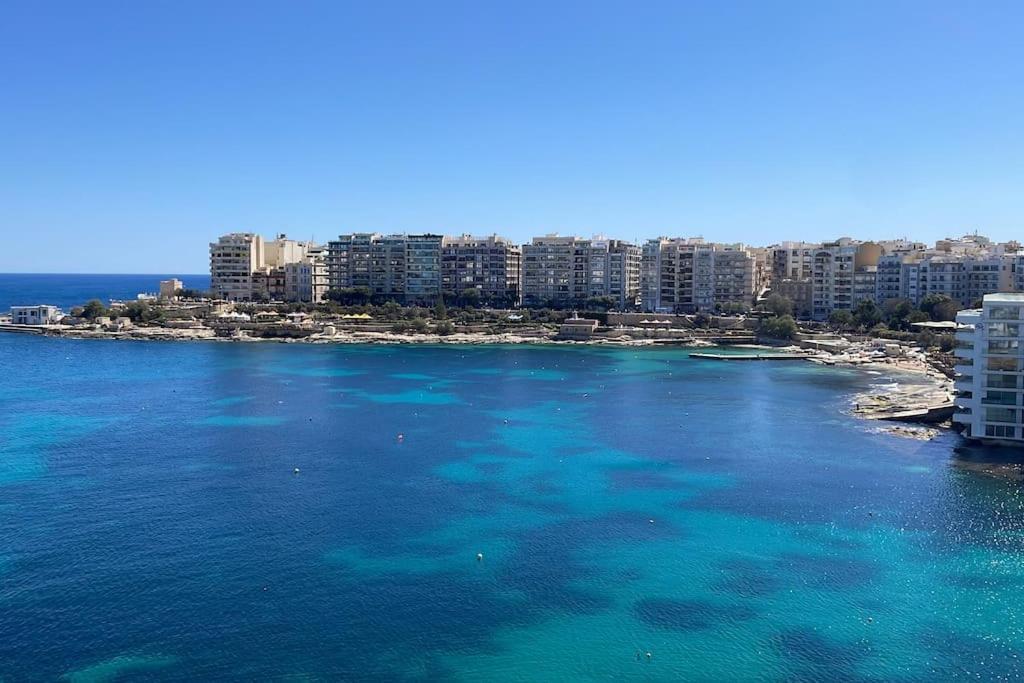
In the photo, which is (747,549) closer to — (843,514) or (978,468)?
(843,514)

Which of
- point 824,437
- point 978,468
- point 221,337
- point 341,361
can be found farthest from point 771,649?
point 221,337

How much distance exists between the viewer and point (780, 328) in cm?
7375

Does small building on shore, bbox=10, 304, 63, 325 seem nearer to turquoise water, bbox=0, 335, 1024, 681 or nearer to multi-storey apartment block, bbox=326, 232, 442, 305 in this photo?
multi-storey apartment block, bbox=326, 232, 442, 305

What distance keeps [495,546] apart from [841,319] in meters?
61.7

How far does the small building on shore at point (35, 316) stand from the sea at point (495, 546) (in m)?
46.0

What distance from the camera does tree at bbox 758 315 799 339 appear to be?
73.6 m

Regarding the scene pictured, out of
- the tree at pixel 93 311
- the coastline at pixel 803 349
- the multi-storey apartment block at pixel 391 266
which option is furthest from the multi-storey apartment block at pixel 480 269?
the tree at pixel 93 311

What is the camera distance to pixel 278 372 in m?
55.5

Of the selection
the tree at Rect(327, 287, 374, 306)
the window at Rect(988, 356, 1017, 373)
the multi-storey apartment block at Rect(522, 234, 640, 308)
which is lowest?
the window at Rect(988, 356, 1017, 373)

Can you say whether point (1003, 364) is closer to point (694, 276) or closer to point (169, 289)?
point (694, 276)

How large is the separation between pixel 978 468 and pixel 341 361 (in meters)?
42.8

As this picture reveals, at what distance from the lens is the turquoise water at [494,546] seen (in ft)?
55.5

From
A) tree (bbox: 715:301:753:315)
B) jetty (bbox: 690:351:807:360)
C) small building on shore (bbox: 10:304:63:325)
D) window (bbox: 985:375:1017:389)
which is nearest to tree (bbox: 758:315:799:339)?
jetty (bbox: 690:351:807:360)

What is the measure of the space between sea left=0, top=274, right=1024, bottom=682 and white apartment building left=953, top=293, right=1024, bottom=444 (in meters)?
1.57
